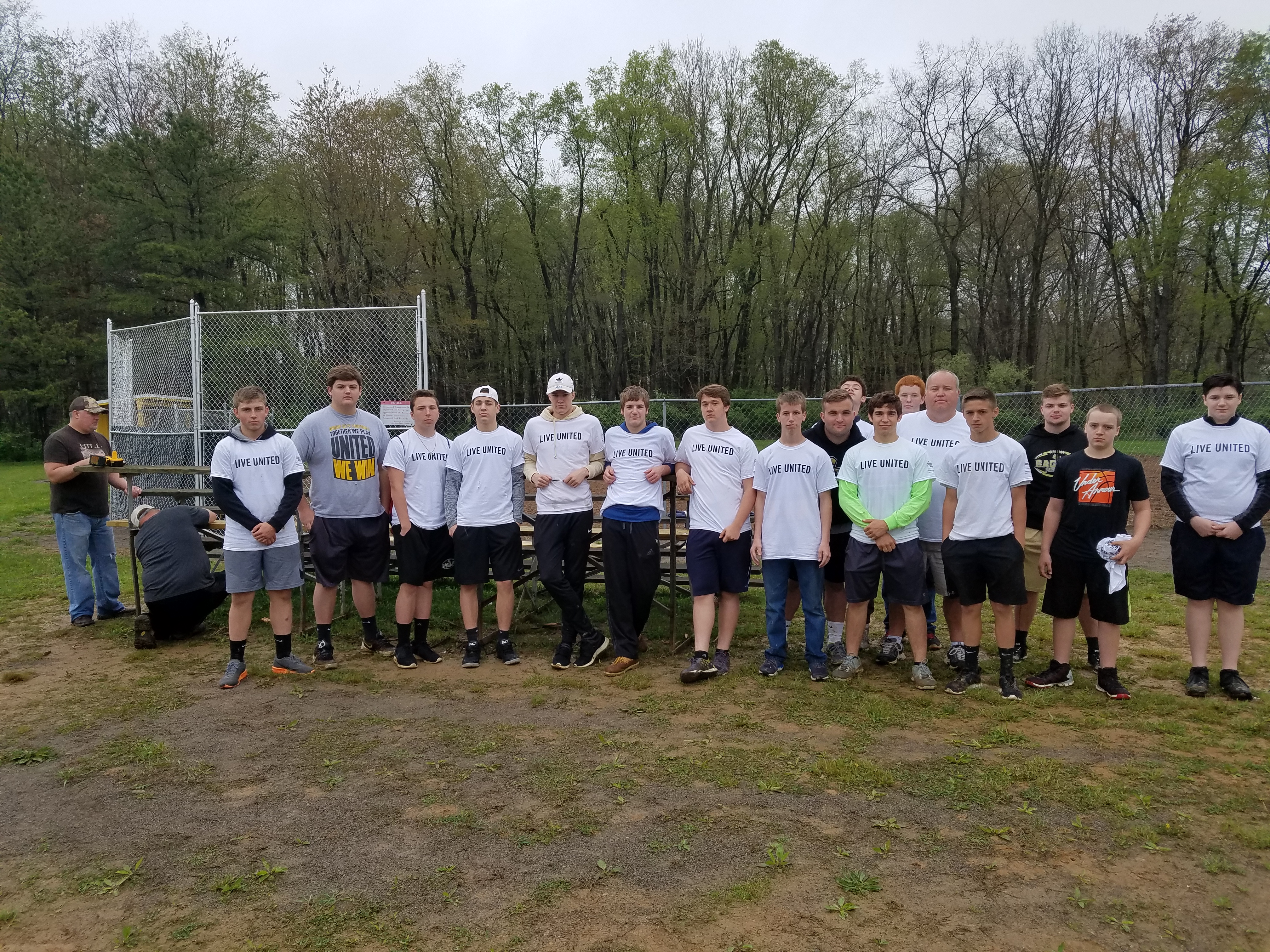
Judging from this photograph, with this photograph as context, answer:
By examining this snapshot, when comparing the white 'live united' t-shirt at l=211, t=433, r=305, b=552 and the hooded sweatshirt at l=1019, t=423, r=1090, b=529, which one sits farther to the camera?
the hooded sweatshirt at l=1019, t=423, r=1090, b=529

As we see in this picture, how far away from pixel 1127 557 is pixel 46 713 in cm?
628

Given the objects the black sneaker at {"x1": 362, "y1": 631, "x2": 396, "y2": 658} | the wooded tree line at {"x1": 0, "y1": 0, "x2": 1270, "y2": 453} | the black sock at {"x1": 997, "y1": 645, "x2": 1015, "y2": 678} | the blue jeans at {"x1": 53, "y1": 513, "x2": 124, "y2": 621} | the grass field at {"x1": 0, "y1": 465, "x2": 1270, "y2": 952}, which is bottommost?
the grass field at {"x1": 0, "y1": 465, "x2": 1270, "y2": 952}

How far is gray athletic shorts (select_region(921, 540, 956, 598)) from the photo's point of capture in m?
4.91

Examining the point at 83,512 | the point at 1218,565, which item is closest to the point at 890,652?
the point at 1218,565

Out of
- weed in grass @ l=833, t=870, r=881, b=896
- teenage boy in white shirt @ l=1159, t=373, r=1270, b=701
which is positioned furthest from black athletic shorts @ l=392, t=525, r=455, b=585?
teenage boy in white shirt @ l=1159, t=373, r=1270, b=701

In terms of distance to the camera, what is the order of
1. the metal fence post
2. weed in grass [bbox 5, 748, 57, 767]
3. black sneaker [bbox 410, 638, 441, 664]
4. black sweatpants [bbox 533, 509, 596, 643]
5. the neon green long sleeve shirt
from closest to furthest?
weed in grass [bbox 5, 748, 57, 767], the neon green long sleeve shirt, black sweatpants [bbox 533, 509, 596, 643], black sneaker [bbox 410, 638, 441, 664], the metal fence post

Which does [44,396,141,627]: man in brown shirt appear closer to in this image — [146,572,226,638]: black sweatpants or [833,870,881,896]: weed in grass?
[146,572,226,638]: black sweatpants

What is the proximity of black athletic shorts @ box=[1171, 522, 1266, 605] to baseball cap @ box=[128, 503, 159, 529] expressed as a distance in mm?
7150

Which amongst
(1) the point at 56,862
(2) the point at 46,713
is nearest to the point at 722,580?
(1) the point at 56,862

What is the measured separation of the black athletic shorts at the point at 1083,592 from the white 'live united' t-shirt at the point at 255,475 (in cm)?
469

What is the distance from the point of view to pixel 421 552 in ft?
16.8

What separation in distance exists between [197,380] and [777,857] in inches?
330

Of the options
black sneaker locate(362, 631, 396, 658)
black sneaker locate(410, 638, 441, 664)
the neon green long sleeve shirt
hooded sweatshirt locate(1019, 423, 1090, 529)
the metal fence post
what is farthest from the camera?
the metal fence post

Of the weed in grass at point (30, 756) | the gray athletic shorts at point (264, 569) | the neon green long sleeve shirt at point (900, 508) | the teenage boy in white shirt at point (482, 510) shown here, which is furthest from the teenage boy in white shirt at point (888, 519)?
the weed in grass at point (30, 756)
